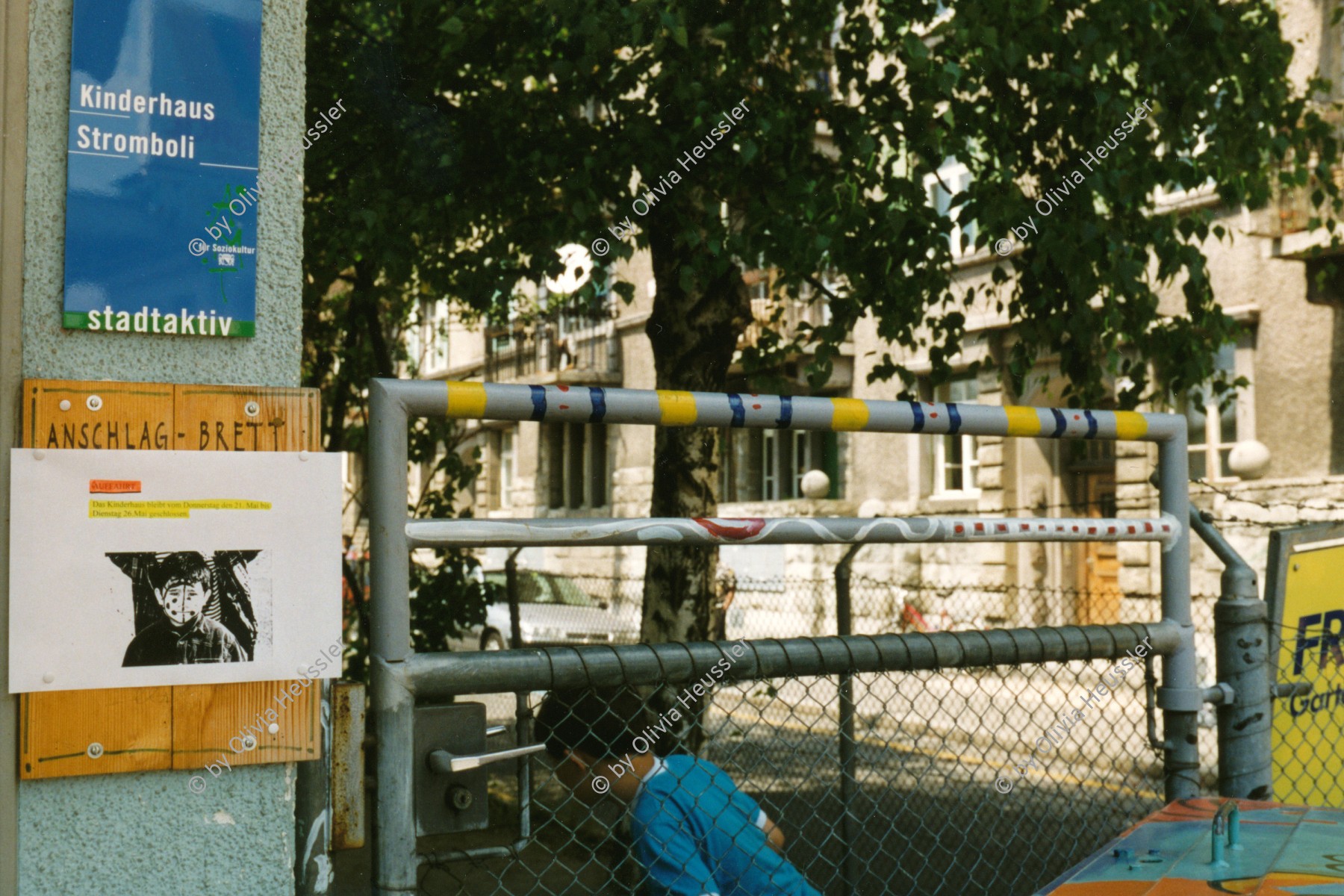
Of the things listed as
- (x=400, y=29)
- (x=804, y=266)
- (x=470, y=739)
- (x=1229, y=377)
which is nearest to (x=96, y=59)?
(x=470, y=739)

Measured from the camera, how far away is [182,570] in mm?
1728

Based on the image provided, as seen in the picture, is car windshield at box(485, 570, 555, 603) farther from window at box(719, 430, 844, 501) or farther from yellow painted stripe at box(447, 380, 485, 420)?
yellow painted stripe at box(447, 380, 485, 420)

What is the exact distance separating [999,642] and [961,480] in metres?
16.4

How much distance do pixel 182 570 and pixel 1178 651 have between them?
6.91ft

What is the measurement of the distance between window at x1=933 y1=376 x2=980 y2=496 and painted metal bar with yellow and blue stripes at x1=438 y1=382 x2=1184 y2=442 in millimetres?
15690

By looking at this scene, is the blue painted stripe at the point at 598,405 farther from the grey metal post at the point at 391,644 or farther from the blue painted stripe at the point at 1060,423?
the blue painted stripe at the point at 1060,423

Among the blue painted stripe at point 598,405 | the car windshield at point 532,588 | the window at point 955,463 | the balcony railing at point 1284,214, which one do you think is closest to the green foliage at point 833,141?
the blue painted stripe at point 598,405

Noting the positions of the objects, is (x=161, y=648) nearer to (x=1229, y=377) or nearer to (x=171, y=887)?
(x=171, y=887)

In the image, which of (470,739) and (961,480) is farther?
(961,480)

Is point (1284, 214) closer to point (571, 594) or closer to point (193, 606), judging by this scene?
point (571, 594)

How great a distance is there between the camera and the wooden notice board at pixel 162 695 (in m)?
1.67

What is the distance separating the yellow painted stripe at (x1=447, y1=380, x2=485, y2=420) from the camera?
1878 millimetres

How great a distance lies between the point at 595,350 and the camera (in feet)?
82.7

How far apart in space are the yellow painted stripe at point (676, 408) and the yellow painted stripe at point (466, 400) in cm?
30
